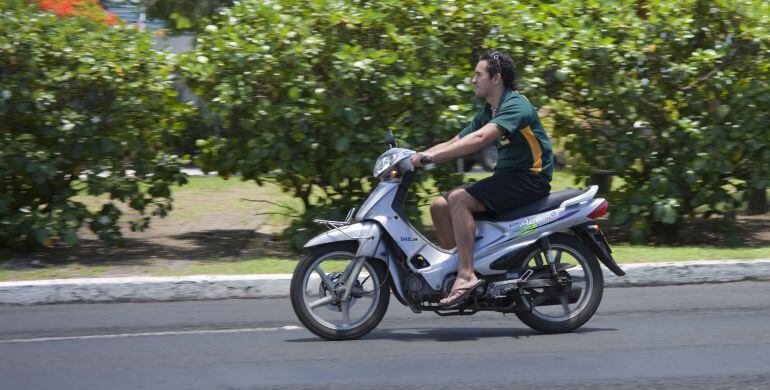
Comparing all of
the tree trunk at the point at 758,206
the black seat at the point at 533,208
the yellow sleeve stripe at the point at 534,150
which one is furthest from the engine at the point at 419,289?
the tree trunk at the point at 758,206

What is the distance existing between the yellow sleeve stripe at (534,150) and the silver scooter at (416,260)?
0.75 ft

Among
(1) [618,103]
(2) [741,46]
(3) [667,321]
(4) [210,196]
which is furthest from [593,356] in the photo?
(4) [210,196]

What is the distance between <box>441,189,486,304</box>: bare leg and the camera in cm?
662

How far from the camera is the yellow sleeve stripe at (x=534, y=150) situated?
6.67 meters

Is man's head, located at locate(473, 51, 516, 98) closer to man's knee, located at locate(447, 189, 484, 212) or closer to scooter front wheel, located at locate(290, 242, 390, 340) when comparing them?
man's knee, located at locate(447, 189, 484, 212)

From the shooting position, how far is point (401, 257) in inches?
266

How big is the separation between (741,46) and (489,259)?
15.1 feet

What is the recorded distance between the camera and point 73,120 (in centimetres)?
934

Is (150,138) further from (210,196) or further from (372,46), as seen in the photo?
(210,196)

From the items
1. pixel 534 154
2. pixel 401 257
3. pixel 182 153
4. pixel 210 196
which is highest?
pixel 534 154

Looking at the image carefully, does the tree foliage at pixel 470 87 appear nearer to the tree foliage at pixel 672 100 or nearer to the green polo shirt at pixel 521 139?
the tree foliage at pixel 672 100

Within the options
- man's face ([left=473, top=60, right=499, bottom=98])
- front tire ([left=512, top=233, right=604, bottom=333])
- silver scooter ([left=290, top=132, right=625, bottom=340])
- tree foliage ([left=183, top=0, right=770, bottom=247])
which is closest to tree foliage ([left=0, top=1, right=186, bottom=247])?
tree foliage ([left=183, top=0, right=770, bottom=247])

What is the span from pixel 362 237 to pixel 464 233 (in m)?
0.64

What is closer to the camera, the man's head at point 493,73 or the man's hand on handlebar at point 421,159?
the man's hand on handlebar at point 421,159
